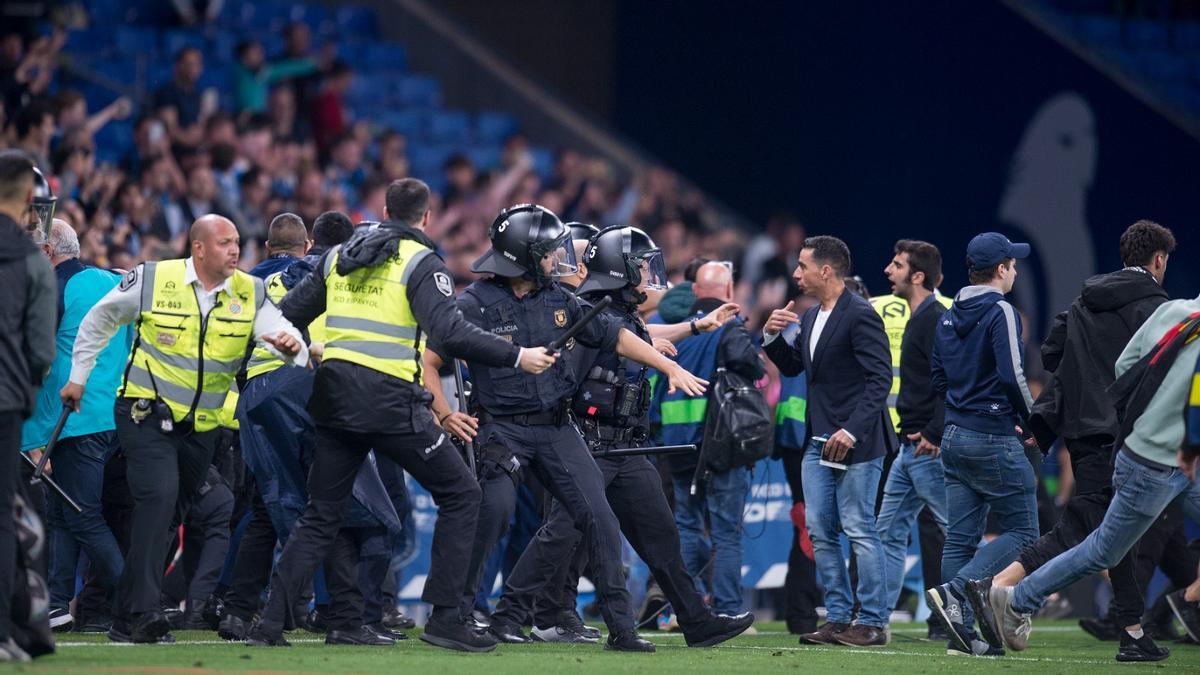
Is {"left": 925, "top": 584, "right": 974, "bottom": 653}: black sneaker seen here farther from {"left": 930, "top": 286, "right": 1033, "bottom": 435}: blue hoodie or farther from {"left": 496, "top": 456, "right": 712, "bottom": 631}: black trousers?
{"left": 496, "top": 456, "right": 712, "bottom": 631}: black trousers

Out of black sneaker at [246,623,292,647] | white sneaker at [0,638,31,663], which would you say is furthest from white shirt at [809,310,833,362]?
white sneaker at [0,638,31,663]

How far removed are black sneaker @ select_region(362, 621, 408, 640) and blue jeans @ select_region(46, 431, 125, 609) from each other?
1370mm

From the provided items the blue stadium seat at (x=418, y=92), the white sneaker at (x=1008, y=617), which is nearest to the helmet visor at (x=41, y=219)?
the white sneaker at (x=1008, y=617)

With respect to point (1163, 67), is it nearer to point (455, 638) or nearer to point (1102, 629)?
point (1102, 629)

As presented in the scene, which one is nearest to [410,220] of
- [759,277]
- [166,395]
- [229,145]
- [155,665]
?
[166,395]

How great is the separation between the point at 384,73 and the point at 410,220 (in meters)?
13.0

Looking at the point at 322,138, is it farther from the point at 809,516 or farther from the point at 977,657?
the point at 977,657

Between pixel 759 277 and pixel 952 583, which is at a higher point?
pixel 759 277

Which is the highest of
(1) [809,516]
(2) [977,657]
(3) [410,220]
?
(3) [410,220]

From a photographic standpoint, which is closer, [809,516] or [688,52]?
[809,516]

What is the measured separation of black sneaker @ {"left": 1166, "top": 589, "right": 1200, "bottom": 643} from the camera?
35.0 feet

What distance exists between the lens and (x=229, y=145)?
1514 cm

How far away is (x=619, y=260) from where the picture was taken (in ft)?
31.0

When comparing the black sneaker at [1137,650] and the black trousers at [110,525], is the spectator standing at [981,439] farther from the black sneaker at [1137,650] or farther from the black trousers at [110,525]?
the black trousers at [110,525]
